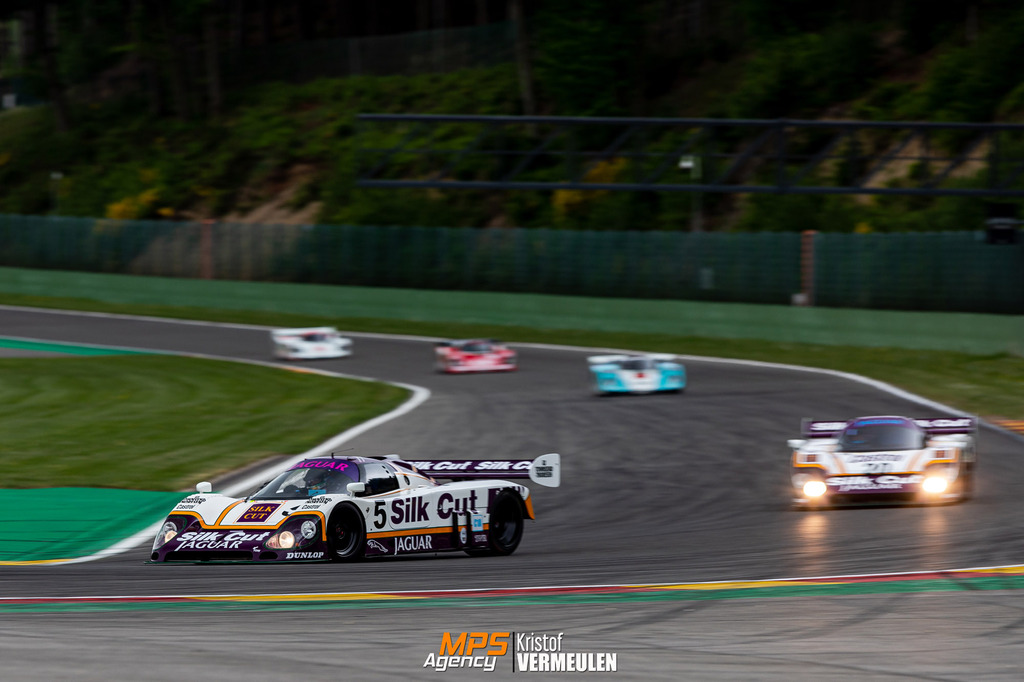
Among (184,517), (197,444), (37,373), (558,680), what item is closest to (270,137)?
(37,373)

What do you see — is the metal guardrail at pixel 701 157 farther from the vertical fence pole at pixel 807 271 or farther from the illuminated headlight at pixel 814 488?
the illuminated headlight at pixel 814 488

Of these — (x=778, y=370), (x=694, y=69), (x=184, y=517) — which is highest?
(x=694, y=69)

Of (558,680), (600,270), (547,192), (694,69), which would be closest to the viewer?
(558,680)

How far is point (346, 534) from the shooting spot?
12.2 meters

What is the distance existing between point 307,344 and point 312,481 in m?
22.5

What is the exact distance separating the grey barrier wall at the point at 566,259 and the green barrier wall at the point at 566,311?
0.65 m

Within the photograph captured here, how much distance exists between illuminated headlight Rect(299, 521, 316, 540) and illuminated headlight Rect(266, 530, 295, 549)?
95mm

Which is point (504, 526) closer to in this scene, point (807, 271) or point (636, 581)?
point (636, 581)

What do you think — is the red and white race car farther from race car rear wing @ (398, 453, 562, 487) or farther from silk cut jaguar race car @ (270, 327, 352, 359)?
race car rear wing @ (398, 453, 562, 487)

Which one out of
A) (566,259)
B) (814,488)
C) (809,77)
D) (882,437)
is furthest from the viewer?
(809,77)

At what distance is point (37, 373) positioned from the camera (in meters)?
31.3

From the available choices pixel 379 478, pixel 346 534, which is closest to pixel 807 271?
pixel 379 478

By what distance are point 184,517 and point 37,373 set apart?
20558mm

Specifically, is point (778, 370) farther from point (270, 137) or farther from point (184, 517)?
point (270, 137)
